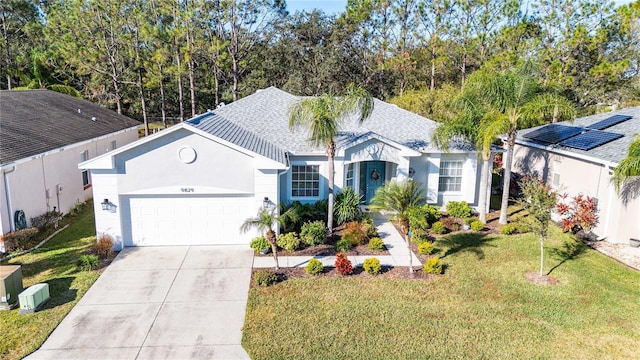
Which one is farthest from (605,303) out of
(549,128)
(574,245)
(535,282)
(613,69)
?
(613,69)

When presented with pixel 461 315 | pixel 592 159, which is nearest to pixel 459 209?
pixel 592 159

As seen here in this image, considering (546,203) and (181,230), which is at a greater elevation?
(546,203)

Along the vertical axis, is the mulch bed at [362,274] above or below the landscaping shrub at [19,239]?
below

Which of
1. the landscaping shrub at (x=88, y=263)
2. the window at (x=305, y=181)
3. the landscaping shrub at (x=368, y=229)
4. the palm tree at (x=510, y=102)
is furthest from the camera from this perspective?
the window at (x=305, y=181)

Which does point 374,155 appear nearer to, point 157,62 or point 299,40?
point 157,62

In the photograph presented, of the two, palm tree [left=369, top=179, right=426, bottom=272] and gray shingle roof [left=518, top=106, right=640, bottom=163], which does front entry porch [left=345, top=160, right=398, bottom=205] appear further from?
gray shingle roof [left=518, top=106, right=640, bottom=163]

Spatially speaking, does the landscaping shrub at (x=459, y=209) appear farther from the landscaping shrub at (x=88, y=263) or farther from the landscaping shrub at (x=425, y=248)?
the landscaping shrub at (x=88, y=263)

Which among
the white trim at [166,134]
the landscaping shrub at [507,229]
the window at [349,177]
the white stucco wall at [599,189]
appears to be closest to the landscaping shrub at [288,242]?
the white trim at [166,134]
